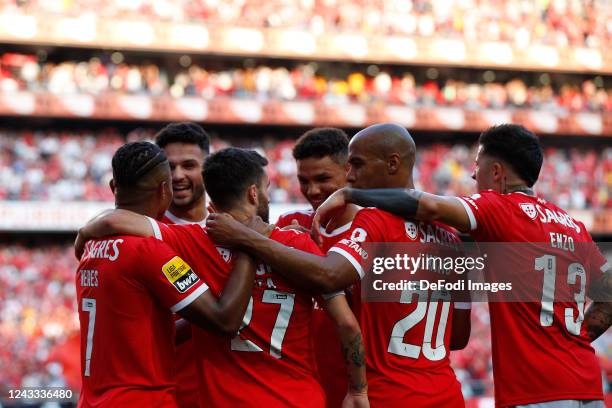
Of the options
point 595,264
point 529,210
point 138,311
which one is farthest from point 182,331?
point 595,264

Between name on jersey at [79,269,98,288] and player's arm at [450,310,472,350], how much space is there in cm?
178

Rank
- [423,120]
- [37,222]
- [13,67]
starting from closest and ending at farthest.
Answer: [37,222] → [13,67] → [423,120]

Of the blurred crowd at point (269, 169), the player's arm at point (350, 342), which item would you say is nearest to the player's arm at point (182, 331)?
the player's arm at point (350, 342)

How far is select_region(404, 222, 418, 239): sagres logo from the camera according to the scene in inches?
167

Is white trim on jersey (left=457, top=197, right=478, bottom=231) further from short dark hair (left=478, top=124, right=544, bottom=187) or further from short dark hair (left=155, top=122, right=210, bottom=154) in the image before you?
short dark hair (left=155, top=122, right=210, bottom=154)

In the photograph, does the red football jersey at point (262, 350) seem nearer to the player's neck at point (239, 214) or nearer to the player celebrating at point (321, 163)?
the player's neck at point (239, 214)

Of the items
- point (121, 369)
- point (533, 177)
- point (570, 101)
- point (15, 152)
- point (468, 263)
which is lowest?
point (121, 369)

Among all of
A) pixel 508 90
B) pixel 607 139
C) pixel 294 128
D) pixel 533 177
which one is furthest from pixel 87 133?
pixel 533 177

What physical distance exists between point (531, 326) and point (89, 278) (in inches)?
83.2

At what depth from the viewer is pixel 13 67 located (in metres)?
26.2

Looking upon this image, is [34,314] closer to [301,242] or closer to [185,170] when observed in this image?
[185,170]

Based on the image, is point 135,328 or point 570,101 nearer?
point 135,328

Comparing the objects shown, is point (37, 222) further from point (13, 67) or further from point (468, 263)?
point (468, 263)

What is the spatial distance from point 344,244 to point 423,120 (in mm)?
25024
